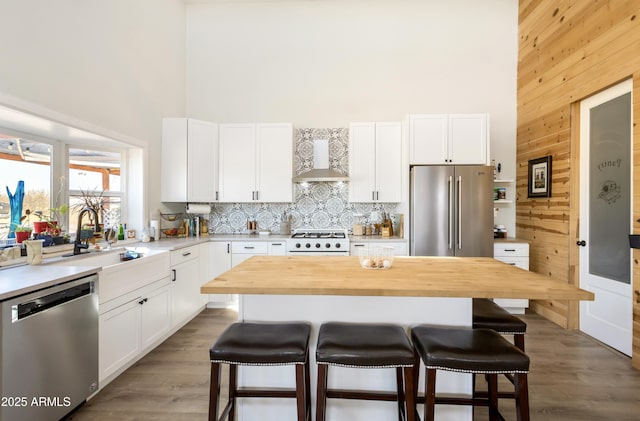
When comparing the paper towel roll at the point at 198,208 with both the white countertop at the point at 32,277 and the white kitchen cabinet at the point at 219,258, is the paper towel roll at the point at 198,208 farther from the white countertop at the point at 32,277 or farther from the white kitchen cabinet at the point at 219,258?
the white countertop at the point at 32,277

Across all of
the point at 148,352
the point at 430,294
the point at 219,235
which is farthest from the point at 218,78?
the point at 430,294

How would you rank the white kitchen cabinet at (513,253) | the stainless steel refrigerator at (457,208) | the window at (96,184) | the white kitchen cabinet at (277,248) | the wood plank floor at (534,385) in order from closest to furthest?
the wood plank floor at (534,385), the window at (96,184), the stainless steel refrigerator at (457,208), the white kitchen cabinet at (513,253), the white kitchen cabinet at (277,248)

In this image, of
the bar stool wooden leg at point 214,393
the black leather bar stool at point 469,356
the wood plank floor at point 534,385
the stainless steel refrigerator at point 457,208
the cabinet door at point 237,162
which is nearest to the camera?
the black leather bar stool at point 469,356

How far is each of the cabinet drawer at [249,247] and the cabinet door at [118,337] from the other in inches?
56.7

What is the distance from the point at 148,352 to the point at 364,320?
220 cm

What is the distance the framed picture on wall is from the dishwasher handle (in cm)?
459

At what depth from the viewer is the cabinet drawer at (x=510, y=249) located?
3.73 meters

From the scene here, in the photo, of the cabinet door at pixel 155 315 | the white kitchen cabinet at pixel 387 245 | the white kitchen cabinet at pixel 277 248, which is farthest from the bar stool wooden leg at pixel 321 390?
the white kitchen cabinet at pixel 277 248

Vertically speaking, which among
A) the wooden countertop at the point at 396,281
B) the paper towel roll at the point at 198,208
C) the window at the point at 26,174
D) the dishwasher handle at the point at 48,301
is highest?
the window at the point at 26,174

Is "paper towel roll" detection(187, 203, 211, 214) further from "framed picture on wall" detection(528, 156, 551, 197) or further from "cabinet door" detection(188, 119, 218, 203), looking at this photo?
"framed picture on wall" detection(528, 156, 551, 197)

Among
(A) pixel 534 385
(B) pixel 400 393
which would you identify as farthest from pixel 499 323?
(A) pixel 534 385

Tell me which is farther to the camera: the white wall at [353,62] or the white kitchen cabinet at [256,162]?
the white wall at [353,62]

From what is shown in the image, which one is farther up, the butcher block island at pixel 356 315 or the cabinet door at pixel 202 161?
the cabinet door at pixel 202 161

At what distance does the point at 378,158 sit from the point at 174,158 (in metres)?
2.67
